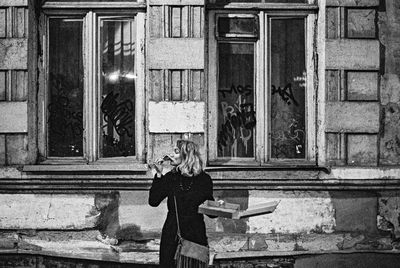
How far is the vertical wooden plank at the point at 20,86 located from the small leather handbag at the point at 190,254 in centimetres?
288

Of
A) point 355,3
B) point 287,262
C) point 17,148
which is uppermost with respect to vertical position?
point 355,3

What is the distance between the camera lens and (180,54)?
770cm

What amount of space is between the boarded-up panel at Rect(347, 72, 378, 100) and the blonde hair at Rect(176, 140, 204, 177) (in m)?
2.38

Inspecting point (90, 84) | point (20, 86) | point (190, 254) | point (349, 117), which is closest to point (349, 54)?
point (349, 117)

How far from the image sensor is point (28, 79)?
778 cm

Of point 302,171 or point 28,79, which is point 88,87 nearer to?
point 28,79

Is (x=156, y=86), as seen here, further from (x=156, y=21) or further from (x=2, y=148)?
(x=2, y=148)

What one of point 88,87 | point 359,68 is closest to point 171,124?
point 88,87

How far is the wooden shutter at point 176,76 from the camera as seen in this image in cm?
769

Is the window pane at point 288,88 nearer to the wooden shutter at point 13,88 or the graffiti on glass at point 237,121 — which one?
the graffiti on glass at point 237,121

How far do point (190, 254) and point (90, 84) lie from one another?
2.89 metres

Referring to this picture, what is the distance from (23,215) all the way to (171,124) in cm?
197

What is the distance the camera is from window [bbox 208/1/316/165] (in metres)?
8.01

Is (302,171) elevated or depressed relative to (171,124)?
depressed
